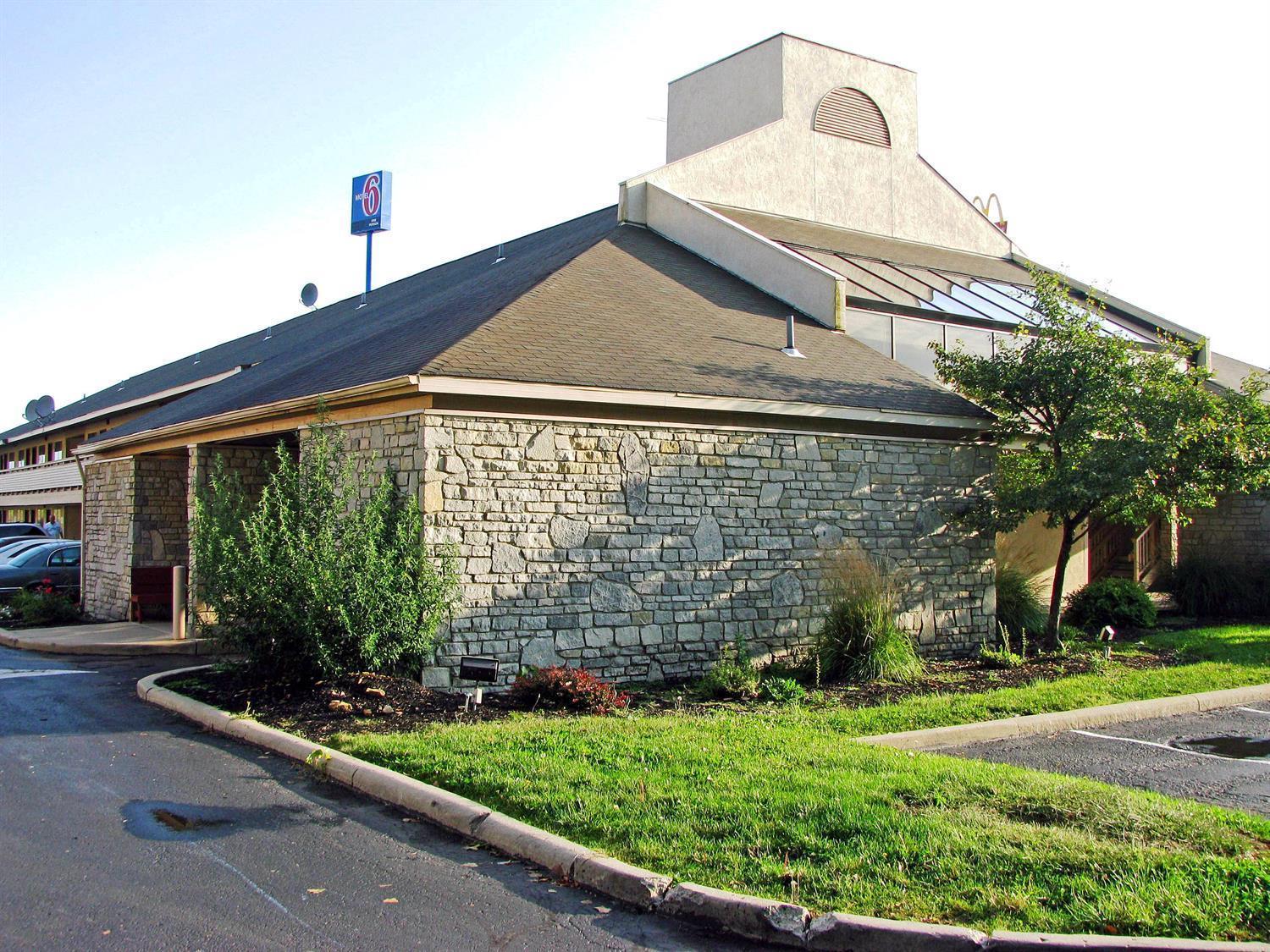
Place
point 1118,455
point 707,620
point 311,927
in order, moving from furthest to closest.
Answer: point 1118,455 → point 707,620 → point 311,927

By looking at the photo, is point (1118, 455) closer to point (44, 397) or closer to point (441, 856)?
point (441, 856)

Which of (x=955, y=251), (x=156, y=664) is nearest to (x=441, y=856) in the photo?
(x=156, y=664)

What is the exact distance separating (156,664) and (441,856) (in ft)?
31.2

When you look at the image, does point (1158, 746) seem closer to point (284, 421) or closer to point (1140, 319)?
point (284, 421)

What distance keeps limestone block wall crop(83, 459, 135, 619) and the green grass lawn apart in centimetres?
1200

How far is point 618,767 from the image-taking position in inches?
293

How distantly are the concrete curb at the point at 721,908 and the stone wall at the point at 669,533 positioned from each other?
420 centimetres

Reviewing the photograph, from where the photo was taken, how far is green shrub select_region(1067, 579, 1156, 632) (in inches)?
688

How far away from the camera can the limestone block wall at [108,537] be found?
18.6 meters

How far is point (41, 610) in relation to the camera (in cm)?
1833

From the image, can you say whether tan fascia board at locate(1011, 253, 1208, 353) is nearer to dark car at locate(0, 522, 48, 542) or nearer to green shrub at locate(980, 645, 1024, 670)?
green shrub at locate(980, 645, 1024, 670)

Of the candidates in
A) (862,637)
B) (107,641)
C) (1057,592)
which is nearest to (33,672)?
(107,641)

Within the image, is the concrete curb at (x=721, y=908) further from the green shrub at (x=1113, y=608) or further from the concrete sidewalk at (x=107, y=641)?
the green shrub at (x=1113, y=608)

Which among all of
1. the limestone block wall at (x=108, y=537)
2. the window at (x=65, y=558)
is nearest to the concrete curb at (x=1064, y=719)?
the limestone block wall at (x=108, y=537)
